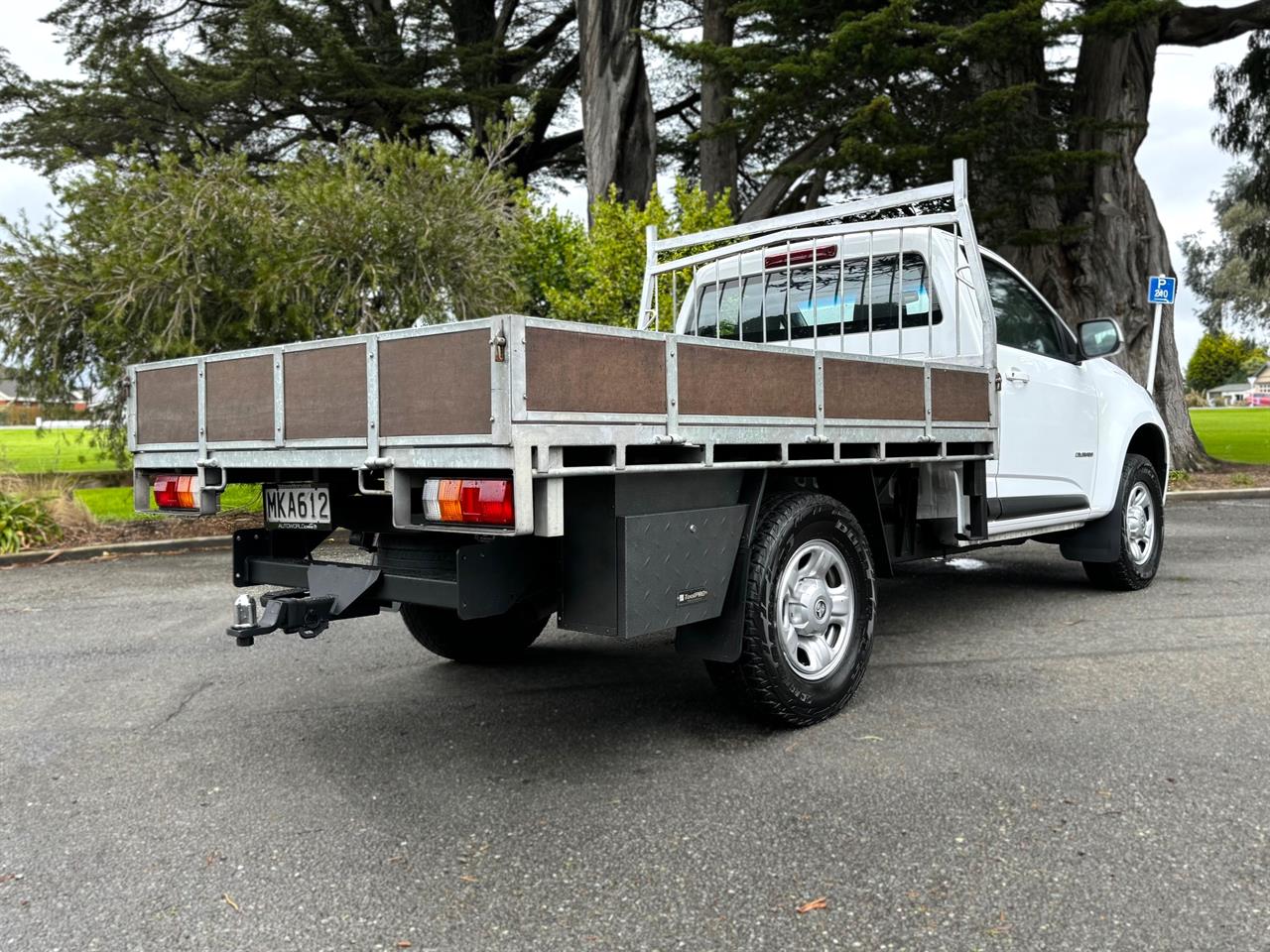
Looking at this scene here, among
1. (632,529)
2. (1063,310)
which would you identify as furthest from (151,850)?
(1063,310)

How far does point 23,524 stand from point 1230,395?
12548 centimetres

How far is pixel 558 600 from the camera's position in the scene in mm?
3596

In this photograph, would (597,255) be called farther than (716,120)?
No

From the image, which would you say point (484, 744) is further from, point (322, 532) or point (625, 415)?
point (625, 415)

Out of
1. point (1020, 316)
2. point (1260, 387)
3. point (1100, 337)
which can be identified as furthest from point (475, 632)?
point (1260, 387)

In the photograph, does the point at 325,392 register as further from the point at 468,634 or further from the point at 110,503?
the point at 110,503

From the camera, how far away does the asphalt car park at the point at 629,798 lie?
2.68 metres

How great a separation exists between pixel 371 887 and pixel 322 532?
5.90 feet

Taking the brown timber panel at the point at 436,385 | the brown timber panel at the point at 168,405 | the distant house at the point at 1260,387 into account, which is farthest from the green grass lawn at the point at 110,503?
the distant house at the point at 1260,387

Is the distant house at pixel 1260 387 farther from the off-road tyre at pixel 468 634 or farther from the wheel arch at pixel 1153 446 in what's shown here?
the off-road tyre at pixel 468 634

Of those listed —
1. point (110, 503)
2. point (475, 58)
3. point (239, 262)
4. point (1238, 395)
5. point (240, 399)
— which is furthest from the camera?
point (1238, 395)

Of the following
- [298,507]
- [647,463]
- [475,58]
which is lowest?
[298,507]

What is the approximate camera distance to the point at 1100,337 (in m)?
6.19

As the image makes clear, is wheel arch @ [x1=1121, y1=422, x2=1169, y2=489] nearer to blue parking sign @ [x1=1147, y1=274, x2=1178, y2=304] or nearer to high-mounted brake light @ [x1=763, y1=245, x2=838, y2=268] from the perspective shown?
high-mounted brake light @ [x1=763, y1=245, x2=838, y2=268]
